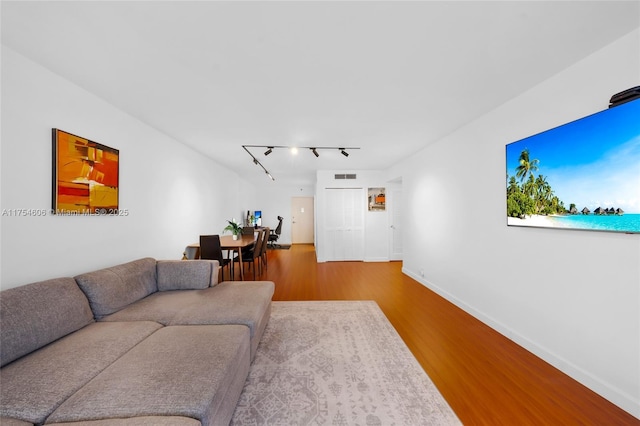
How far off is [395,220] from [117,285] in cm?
579

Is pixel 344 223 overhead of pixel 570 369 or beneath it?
overhead

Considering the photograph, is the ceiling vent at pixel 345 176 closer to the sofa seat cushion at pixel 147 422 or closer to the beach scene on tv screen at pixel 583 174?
the beach scene on tv screen at pixel 583 174

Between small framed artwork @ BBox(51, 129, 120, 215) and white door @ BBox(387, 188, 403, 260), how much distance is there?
5.63 metres

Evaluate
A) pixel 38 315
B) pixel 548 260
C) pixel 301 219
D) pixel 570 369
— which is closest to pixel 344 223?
pixel 301 219

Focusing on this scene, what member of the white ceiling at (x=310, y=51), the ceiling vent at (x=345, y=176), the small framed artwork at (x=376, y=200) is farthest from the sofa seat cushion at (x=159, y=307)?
the small framed artwork at (x=376, y=200)

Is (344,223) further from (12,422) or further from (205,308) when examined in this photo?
(12,422)

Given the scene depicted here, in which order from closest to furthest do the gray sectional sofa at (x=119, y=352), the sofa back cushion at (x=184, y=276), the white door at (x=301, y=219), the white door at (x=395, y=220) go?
the gray sectional sofa at (x=119, y=352) → the sofa back cushion at (x=184, y=276) → the white door at (x=395, y=220) → the white door at (x=301, y=219)

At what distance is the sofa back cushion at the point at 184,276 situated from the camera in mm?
2578

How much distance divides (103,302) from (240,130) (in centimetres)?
250

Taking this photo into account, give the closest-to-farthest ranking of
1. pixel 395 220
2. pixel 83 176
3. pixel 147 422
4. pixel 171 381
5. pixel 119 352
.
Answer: pixel 147 422 < pixel 171 381 < pixel 119 352 < pixel 83 176 < pixel 395 220

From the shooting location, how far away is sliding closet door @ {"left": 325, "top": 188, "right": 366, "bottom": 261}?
21.1 ft

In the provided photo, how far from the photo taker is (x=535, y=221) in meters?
2.18

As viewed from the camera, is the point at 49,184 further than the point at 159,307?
No

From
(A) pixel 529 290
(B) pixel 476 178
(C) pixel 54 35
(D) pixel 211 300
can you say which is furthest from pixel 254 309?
(B) pixel 476 178
